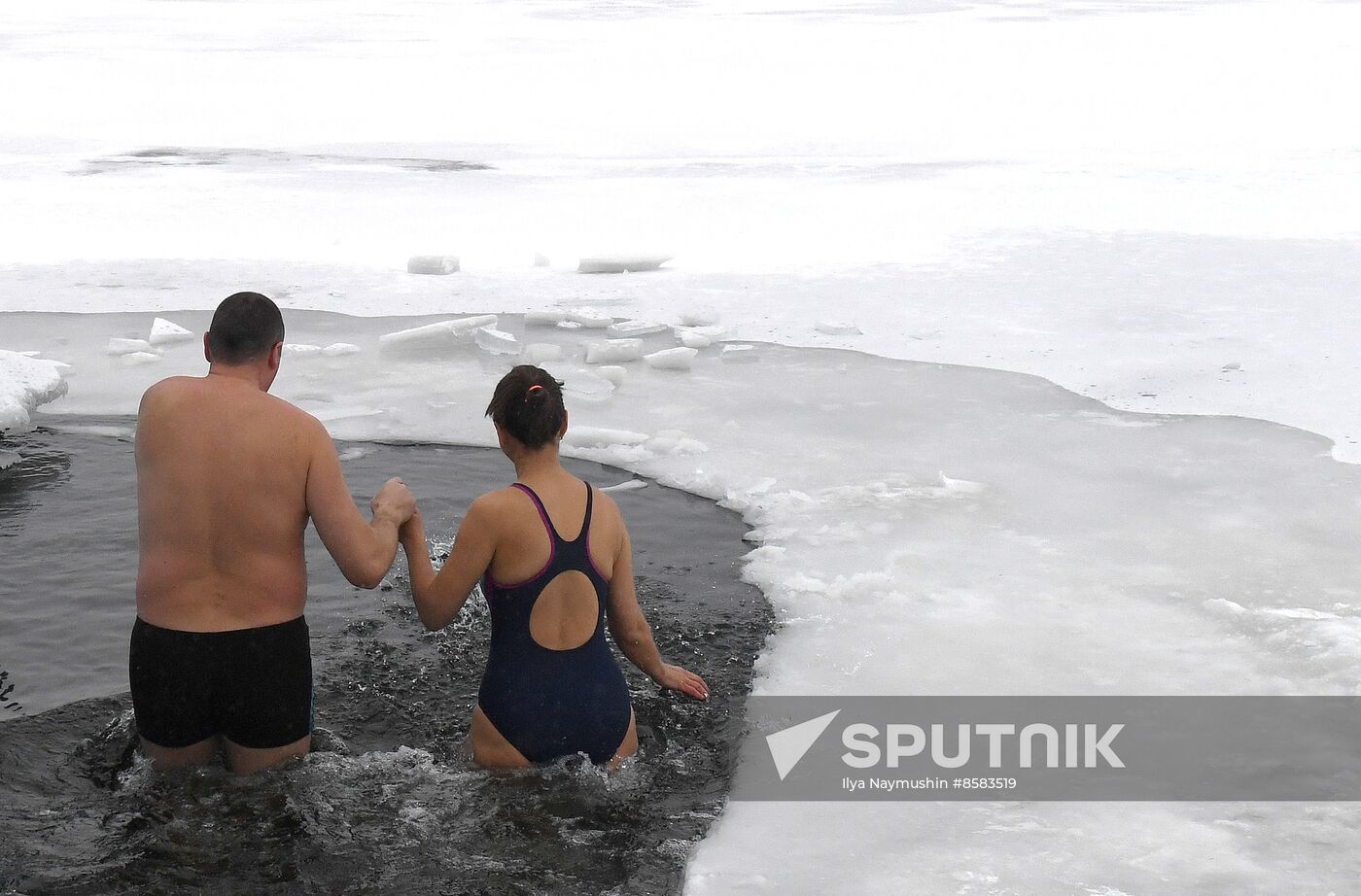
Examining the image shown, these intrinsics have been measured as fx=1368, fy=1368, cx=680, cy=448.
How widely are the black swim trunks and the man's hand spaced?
1.26ft

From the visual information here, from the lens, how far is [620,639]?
13.4ft

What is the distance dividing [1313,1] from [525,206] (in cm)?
3001

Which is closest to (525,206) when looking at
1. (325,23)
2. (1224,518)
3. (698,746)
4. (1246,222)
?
(1246,222)

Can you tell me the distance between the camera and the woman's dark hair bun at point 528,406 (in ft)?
12.2

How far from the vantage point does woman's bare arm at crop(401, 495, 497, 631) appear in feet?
12.2

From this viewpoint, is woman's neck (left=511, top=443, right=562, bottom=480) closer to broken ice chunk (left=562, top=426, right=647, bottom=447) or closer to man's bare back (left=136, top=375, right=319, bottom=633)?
man's bare back (left=136, top=375, right=319, bottom=633)

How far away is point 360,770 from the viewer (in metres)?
4.15

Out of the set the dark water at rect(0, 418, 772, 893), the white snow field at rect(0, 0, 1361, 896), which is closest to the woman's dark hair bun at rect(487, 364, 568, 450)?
the dark water at rect(0, 418, 772, 893)

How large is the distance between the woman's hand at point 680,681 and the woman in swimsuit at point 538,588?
18cm

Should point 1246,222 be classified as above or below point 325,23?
below

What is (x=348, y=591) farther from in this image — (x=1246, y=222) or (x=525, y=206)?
(x=1246, y=222)

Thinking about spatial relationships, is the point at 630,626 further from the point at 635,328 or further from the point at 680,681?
the point at 635,328

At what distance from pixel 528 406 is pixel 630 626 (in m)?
0.76

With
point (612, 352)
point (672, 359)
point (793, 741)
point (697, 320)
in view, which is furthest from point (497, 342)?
point (793, 741)
